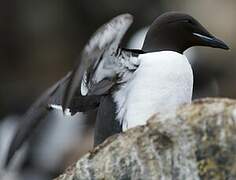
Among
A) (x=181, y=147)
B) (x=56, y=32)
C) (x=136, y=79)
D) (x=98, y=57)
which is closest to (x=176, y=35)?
(x=136, y=79)

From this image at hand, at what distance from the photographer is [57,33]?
16.9 meters

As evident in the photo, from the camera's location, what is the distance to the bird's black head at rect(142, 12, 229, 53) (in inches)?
272

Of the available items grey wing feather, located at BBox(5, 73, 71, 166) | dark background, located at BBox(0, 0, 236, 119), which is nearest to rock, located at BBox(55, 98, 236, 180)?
grey wing feather, located at BBox(5, 73, 71, 166)

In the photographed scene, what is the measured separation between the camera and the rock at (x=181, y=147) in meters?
5.22

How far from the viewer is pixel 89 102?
713 centimetres

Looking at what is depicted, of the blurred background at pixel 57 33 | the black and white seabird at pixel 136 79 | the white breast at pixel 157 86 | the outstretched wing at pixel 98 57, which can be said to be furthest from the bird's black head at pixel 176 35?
the blurred background at pixel 57 33

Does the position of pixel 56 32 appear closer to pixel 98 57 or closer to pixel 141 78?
pixel 141 78

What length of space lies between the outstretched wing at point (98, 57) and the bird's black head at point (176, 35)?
486 millimetres

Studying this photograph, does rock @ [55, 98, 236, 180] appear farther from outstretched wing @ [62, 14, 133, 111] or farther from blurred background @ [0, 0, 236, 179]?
blurred background @ [0, 0, 236, 179]

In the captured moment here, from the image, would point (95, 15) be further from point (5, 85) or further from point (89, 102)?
point (89, 102)

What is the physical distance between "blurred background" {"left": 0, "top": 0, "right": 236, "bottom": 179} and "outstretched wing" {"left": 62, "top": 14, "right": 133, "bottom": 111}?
982cm

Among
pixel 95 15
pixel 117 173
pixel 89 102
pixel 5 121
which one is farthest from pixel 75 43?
pixel 117 173

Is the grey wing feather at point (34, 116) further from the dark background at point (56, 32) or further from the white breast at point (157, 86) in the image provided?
the dark background at point (56, 32)

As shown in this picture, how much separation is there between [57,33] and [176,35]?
33.1 feet
